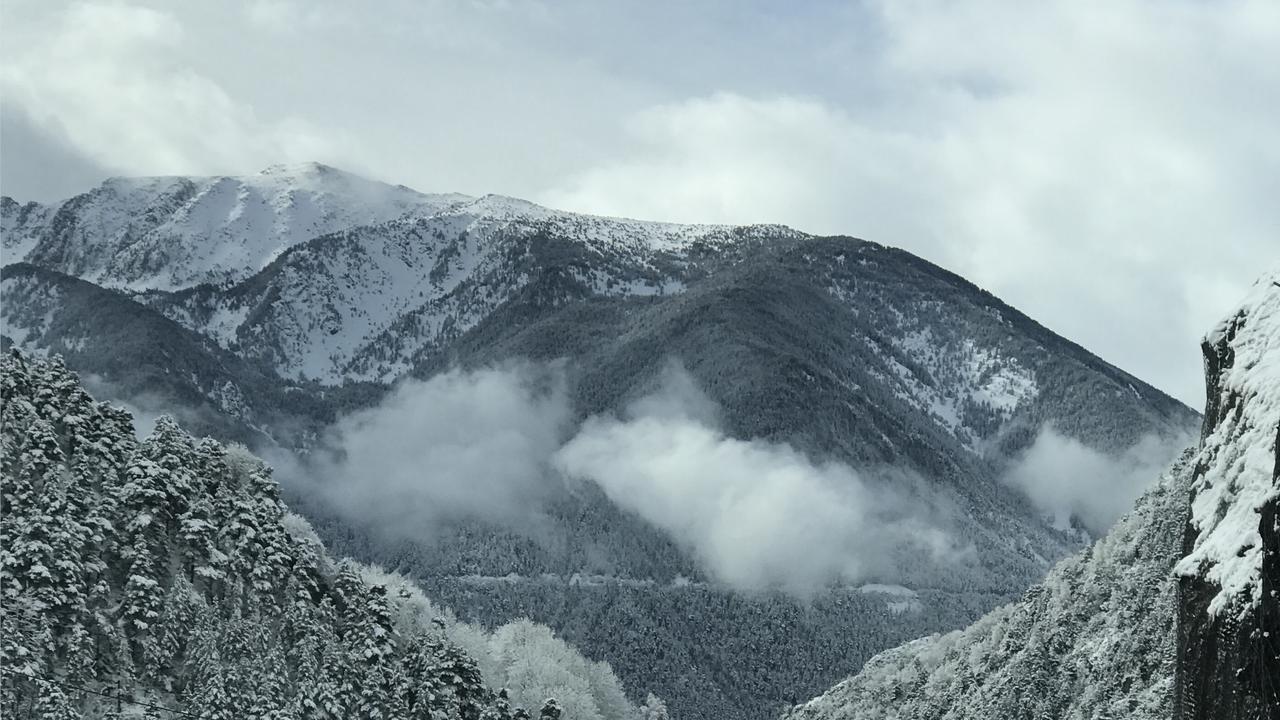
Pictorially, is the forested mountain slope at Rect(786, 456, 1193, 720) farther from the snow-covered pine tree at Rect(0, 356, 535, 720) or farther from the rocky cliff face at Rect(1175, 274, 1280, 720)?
the rocky cliff face at Rect(1175, 274, 1280, 720)

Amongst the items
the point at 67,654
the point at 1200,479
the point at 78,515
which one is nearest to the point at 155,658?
the point at 67,654

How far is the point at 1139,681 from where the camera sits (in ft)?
318

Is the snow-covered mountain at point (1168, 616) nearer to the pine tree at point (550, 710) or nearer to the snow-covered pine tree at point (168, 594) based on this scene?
the pine tree at point (550, 710)

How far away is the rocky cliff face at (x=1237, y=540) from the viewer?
1966 cm

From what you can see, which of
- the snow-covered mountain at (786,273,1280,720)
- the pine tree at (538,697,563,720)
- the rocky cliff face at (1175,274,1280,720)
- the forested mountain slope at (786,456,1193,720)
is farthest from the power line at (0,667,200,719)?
the rocky cliff face at (1175,274,1280,720)

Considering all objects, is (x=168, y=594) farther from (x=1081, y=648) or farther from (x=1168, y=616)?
(x=1081, y=648)

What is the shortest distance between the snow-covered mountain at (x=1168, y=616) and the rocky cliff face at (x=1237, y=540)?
31 mm

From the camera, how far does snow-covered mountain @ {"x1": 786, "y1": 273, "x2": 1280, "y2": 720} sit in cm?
2019

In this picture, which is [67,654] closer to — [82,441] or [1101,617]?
[82,441]

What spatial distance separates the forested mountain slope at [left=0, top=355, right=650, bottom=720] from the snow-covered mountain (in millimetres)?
50420

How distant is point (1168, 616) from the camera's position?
325ft

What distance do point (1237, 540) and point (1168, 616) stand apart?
8609 cm

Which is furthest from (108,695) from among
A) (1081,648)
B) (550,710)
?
(1081,648)

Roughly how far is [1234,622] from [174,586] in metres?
88.2
